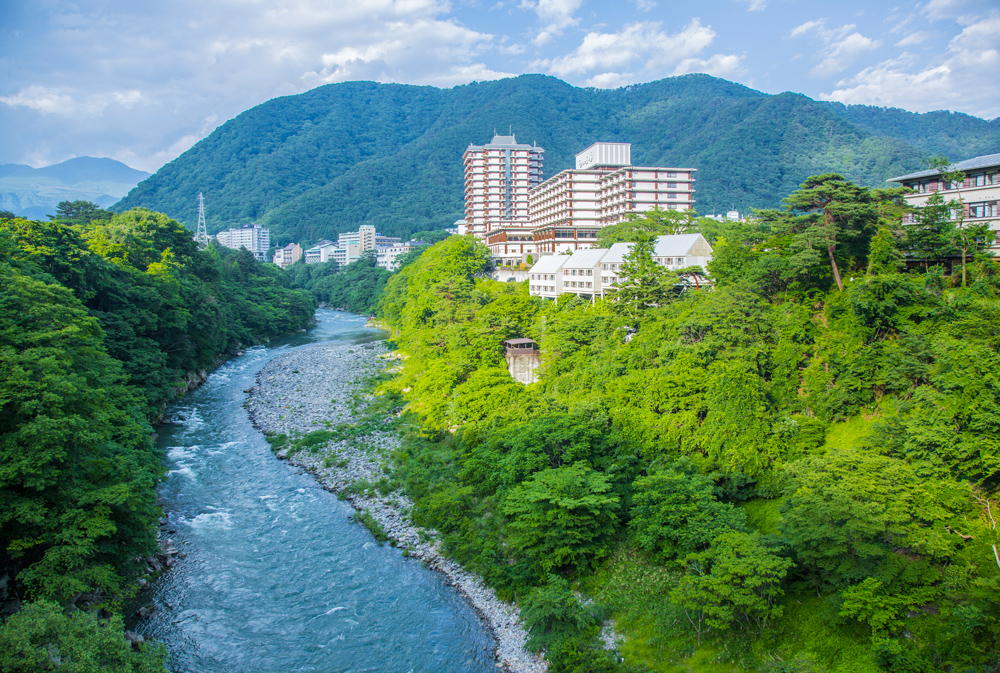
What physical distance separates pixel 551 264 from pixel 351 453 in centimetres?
2077

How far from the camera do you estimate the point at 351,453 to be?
2498 cm

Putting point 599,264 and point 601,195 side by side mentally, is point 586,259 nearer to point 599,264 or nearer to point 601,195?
point 599,264

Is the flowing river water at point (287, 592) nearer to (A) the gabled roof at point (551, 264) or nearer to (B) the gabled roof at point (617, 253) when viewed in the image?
(B) the gabled roof at point (617, 253)

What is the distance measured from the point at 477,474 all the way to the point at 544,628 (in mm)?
7585

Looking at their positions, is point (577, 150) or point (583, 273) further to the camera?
point (577, 150)

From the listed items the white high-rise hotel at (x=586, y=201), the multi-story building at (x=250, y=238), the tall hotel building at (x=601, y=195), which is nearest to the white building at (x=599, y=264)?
the tall hotel building at (x=601, y=195)

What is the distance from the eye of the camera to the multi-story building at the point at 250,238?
14662 centimetres

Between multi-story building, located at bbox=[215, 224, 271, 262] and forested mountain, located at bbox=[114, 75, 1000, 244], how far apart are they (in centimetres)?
558

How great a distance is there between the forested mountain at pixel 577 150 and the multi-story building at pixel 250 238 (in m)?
5.58

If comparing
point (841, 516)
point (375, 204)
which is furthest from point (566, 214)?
point (375, 204)

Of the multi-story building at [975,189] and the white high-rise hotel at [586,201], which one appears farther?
the white high-rise hotel at [586,201]

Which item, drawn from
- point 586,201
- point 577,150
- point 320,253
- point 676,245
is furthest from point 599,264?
point 577,150

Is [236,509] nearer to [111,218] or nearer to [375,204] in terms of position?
[111,218]

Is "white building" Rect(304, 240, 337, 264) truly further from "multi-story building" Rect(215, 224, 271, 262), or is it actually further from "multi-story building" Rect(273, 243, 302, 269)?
"multi-story building" Rect(215, 224, 271, 262)
